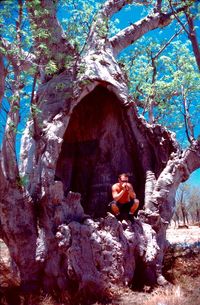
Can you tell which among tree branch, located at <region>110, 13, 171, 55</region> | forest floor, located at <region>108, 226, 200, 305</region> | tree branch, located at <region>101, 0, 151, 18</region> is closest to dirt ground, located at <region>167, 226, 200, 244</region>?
forest floor, located at <region>108, 226, 200, 305</region>

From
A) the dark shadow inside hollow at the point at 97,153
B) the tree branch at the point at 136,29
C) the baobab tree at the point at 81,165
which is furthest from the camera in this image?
the tree branch at the point at 136,29

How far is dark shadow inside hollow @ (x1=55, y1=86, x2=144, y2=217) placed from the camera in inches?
335

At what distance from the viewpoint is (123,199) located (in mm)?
7090

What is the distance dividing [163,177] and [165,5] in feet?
20.7

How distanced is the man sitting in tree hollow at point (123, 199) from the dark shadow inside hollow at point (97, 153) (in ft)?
3.98

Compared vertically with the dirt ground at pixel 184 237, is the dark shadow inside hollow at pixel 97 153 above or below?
above

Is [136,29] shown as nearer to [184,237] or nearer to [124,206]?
[124,206]

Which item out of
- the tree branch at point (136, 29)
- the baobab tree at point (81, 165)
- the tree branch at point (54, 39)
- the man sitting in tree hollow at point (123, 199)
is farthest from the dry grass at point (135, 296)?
the tree branch at point (136, 29)

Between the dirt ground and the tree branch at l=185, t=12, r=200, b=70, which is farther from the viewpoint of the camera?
the dirt ground

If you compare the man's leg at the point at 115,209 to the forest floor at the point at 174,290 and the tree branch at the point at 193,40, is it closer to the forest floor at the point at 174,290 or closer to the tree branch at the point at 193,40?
the forest floor at the point at 174,290

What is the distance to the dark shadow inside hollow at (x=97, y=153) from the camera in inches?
335

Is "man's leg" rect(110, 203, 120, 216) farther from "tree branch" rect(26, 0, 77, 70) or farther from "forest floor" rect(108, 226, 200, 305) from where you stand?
"tree branch" rect(26, 0, 77, 70)

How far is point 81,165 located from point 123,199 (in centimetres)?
218

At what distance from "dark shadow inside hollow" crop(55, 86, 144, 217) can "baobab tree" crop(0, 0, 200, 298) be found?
1.0 inches
